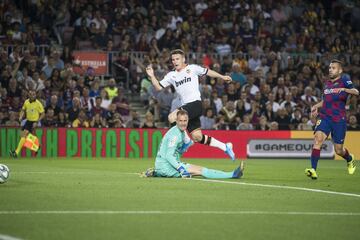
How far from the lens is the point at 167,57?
28.7 m

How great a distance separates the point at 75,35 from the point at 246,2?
25.0 feet

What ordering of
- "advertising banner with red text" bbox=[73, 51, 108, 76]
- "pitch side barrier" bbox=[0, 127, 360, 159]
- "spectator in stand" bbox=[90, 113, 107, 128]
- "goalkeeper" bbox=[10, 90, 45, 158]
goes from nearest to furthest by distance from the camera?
"goalkeeper" bbox=[10, 90, 45, 158] < "pitch side barrier" bbox=[0, 127, 360, 159] < "spectator in stand" bbox=[90, 113, 107, 128] < "advertising banner with red text" bbox=[73, 51, 108, 76]

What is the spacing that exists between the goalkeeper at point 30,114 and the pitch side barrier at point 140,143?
95 centimetres

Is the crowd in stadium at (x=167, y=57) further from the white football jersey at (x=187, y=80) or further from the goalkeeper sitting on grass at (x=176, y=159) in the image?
the goalkeeper sitting on grass at (x=176, y=159)

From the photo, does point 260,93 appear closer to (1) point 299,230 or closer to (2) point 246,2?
(2) point 246,2

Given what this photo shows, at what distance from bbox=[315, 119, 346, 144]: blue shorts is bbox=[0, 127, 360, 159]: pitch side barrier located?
10549 mm

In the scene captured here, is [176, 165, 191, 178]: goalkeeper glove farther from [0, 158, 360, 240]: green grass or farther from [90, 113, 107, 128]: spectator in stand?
[90, 113, 107, 128]: spectator in stand

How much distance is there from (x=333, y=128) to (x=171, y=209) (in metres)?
7.34

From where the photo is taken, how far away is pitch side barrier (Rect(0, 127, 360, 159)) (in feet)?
87.2

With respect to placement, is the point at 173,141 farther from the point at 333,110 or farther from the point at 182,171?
the point at 333,110

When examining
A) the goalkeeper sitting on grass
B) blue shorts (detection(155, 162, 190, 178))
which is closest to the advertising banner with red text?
blue shorts (detection(155, 162, 190, 178))

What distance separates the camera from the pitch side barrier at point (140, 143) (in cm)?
2658

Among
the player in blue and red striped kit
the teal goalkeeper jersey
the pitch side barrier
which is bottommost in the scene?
the pitch side barrier

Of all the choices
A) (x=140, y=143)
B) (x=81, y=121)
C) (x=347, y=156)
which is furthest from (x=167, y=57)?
(x=347, y=156)
